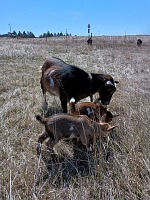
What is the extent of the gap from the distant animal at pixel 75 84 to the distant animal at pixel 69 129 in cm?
128

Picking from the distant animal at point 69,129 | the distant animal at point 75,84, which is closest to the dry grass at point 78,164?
the distant animal at point 69,129

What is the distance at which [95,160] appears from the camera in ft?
13.4

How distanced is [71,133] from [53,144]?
31 cm

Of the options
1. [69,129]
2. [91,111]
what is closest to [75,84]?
[91,111]

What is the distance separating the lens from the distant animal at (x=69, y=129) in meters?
4.38

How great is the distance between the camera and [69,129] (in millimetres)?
4465

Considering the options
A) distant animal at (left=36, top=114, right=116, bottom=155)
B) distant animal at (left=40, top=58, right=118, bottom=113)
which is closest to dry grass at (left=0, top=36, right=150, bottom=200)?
distant animal at (left=36, top=114, right=116, bottom=155)

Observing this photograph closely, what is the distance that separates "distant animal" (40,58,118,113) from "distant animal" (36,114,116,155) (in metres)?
1.28

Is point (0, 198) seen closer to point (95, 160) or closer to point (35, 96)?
point (95, 160)

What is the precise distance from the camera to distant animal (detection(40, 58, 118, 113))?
6129mm

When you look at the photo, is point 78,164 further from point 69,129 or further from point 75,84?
point 75,84

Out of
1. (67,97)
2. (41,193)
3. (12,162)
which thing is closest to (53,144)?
(12,162)

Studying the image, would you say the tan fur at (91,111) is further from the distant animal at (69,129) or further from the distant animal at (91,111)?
the distant animal at (69,129)

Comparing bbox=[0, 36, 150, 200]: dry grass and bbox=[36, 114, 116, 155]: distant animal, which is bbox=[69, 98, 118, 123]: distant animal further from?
bbox=[36, 114, 116, 155]: distant animal
